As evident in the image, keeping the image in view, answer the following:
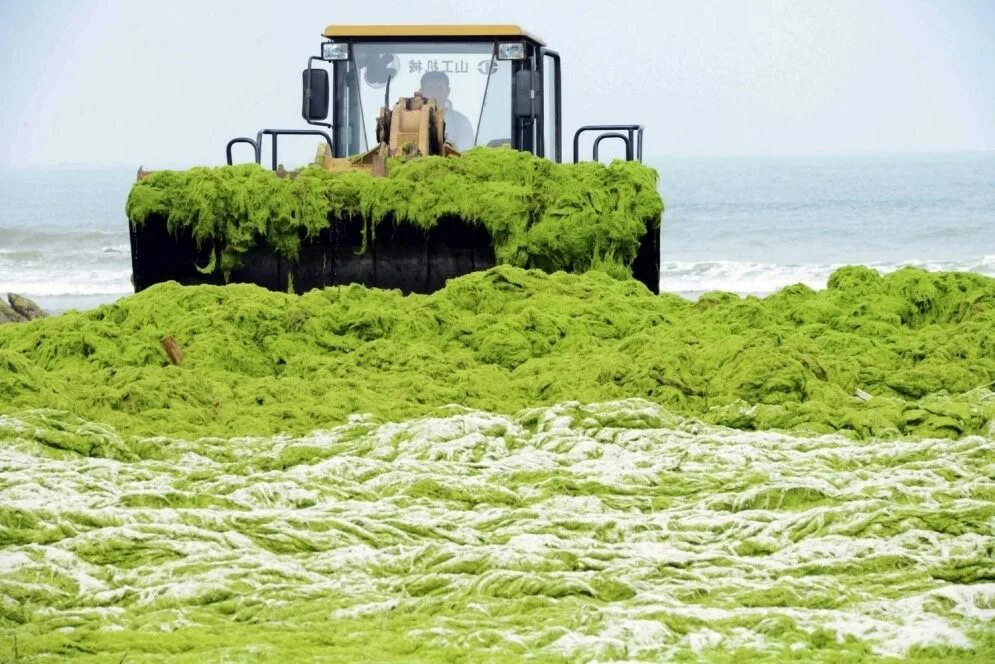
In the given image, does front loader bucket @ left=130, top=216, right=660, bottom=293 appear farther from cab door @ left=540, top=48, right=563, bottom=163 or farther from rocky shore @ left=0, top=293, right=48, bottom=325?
rocky shore @ left=0, top=293, right=48, bottom=325

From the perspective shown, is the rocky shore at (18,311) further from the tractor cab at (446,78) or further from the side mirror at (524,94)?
the side mirror at (524,94)

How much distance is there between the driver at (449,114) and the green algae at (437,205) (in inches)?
65.7

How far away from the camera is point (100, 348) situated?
338 inches

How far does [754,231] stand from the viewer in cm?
3919

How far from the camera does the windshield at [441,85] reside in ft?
41.6

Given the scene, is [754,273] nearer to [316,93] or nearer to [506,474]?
[316,93]

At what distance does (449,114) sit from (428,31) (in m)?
0.69

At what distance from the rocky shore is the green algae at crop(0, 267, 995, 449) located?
7.08 metres

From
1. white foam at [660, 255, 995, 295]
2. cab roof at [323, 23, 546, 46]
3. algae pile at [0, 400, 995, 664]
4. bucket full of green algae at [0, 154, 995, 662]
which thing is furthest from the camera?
white foam at [660, 255, 995, 295]

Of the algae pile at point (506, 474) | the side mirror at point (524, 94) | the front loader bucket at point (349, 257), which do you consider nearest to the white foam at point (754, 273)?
the side mirror at point (524, 94)

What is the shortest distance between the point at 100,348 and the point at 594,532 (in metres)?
4.07

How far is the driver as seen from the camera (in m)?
12.7

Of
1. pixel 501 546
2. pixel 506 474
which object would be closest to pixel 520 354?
pixel 506 474

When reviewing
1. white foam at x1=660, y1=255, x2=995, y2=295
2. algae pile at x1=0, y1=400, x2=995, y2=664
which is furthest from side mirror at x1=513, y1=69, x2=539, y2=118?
white foam at x1=660, y1=255, x2=995, y2=295
